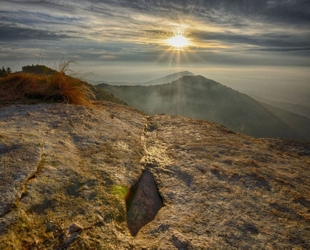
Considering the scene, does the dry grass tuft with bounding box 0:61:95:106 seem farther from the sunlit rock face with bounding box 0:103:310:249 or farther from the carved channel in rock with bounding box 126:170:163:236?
the carved channel in rock with bounding box 126:170:163:236

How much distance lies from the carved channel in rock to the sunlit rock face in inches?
4.9

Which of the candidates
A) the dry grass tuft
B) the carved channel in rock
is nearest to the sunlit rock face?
the carved channel in rock

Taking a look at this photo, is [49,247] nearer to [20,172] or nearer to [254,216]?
[20,172]

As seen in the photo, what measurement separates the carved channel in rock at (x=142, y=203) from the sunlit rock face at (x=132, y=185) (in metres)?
0.12

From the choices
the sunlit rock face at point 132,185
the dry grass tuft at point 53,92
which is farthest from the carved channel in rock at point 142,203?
the dry grass tuft at point 53,92

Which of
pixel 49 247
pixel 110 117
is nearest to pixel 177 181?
pixel 49 247

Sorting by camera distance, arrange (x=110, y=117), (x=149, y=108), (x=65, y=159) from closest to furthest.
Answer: (x=65, y=159) < (x=110, y=117) < (x=149, y=108)

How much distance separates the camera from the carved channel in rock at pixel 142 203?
4043 millimetres

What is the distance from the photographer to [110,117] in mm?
7551

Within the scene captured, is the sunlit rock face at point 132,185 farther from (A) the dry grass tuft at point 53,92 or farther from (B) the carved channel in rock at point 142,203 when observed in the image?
(A) the dry grass tuft at point 53,92

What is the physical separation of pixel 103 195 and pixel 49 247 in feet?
3.93

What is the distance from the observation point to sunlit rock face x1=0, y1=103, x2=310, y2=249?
3.38 metres

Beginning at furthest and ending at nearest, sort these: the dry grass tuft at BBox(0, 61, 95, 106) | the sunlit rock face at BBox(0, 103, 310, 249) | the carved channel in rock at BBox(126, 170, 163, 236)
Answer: the dry grass tuft at BBox(0, 61, 95, 106), the carved channel in rock at BBox(126, 170, 163, 236), the sunlit rock face at BBox(0, 103, 310, 249)

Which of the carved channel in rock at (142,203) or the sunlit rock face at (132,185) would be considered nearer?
the sunlit rock face at (132,185)
